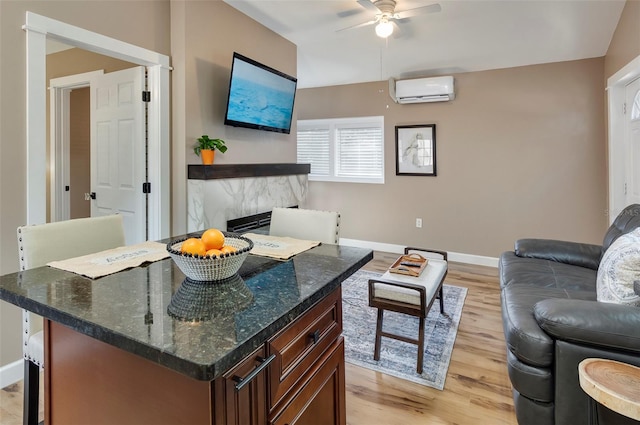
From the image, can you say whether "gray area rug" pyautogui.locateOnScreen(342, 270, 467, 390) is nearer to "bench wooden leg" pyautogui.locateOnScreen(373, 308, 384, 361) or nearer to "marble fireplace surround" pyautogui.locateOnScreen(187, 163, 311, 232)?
"bench wooden leg" pyautogui.locateOnScreen(373, 308, 384, 361)

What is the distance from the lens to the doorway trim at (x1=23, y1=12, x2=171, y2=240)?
2174mm

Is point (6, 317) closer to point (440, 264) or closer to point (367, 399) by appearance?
point (367, 399)

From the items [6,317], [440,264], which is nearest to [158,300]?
[6,317]

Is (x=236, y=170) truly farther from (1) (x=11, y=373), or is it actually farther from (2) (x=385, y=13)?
(1) (x=11, y=373)

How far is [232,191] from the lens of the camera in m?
3.19

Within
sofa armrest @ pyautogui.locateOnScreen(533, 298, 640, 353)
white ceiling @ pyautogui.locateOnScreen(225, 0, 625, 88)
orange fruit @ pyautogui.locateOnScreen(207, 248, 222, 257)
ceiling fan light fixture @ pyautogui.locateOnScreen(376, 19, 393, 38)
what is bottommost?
sofa armrest @ pyautogui.locateOnScreen(533, 298, 640, 353)

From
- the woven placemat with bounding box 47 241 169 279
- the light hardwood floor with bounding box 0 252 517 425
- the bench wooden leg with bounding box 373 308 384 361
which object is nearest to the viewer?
the woven placemat with bounding box 47 241 169 279

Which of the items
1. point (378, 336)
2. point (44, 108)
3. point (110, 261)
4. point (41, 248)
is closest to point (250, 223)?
point (378, 336)

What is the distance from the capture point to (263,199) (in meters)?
3.57

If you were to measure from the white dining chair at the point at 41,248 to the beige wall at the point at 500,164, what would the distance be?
13.2 feet

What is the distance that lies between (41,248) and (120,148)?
70.3 inches

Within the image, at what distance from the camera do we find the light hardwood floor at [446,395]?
1.88 m

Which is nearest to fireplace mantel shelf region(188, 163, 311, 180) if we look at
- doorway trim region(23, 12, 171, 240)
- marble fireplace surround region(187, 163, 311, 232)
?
marble fireplace surround region(187, 163, 311, 232)

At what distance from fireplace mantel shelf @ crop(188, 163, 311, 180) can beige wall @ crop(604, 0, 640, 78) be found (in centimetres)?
317
